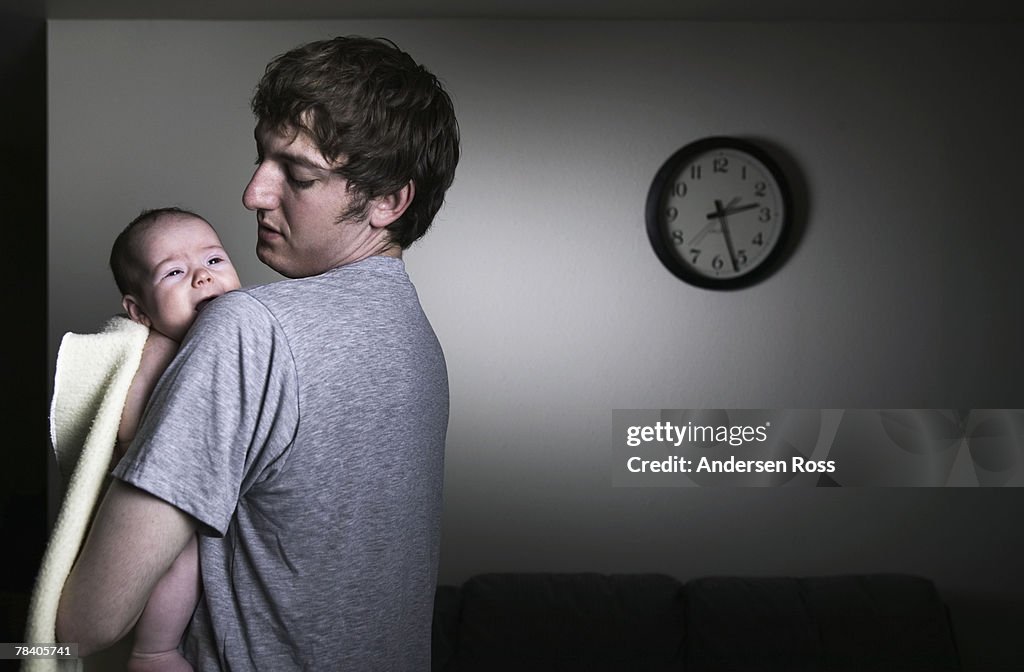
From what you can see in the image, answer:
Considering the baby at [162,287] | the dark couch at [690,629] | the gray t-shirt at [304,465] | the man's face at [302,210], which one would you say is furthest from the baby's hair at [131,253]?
the dark couch at [690,629]

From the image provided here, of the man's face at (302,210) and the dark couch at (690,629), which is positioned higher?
the man's face at (302,210)

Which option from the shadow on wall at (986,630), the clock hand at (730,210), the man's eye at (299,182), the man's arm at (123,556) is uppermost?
the clock hand at (730,210)

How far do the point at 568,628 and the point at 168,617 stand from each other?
6.96 feet

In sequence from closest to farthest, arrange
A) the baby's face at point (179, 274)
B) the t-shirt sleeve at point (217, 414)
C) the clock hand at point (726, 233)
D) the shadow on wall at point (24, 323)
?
the t-shirt sleeve at point (217, 414) → the baby's face at point (179, 274) → the clock hand at point (726, 233) → the shadow on wall at point (24, 323)

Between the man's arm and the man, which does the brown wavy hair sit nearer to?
the man

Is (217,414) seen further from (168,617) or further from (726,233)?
(726,233)

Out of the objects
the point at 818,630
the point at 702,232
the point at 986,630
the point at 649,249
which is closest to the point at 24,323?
the point at 649,249

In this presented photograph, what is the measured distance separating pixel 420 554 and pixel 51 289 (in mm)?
2604

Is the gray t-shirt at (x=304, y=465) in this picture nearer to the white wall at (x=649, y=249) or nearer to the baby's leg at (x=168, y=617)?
the baby's leg at (x=168, y=617)

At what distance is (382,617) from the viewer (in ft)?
2.82

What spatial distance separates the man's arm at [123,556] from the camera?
0.69 metres

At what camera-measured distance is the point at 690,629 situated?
9.25 feet

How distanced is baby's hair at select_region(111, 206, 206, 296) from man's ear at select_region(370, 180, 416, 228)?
1.15 feet

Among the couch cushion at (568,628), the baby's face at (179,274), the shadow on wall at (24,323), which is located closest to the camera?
the baby's face at (179,274)
